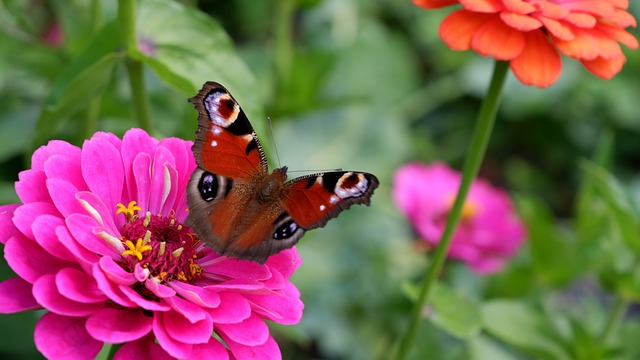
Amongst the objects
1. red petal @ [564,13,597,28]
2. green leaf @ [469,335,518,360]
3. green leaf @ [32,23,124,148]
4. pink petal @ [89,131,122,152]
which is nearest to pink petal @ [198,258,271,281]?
pink petal @ [89,131,122,152]

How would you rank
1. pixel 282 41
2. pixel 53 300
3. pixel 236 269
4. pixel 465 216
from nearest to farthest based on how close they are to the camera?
1. pixel 53 300
2. pixel 236 269
3. pixel 282 41
4. pixel 465 216

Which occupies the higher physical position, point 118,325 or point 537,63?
point 537,63

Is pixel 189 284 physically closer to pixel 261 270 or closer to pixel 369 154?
pixel 261 270

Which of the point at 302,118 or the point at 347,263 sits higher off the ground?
the point at 302,118

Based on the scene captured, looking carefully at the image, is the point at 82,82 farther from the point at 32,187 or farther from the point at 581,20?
the point at 581,20

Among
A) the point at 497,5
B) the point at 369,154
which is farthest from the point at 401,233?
the point at 497,5

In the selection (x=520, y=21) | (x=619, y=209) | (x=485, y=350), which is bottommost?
(x=485, y=350)

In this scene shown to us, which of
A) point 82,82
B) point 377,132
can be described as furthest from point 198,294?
point 377,132
